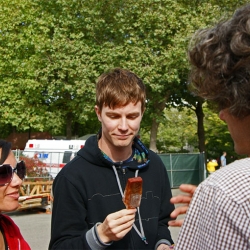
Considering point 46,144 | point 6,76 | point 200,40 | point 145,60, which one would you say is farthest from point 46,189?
point 6,76

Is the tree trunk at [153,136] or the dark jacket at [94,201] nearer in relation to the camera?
the dark jacket at [94,201]

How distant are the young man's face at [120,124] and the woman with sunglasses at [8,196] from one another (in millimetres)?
616

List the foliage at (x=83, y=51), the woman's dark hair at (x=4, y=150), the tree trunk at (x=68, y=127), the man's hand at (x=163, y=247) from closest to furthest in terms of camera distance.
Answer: the man's hand at (x=163, y=247)
the woman's dark hair at (x=4, y=150)
the foliage at (x=83, y=51)
the tree trunk at (x=68, y=127)

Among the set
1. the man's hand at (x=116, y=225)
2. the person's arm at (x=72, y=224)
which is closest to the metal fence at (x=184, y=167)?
the person's arm at (x=72, y=224)

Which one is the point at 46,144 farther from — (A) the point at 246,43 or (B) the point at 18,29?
(A) the point at 246,43

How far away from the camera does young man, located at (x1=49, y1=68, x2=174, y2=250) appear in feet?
7.95

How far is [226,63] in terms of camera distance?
59.3 inches

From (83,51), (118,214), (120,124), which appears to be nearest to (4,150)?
(120,124)

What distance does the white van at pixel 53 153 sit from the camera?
58.0 ft

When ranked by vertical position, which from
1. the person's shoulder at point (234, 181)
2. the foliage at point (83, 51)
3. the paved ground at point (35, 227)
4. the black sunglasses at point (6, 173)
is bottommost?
the paved ground at point (35, 227)

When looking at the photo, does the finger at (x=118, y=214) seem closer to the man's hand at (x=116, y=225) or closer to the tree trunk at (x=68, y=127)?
the man's hand at (x=116, y=225)

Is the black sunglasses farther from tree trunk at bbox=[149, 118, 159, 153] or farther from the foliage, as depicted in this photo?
tree trunk at bbox=[149, 118, 159, 153]

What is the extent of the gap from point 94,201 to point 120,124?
0.50 metres

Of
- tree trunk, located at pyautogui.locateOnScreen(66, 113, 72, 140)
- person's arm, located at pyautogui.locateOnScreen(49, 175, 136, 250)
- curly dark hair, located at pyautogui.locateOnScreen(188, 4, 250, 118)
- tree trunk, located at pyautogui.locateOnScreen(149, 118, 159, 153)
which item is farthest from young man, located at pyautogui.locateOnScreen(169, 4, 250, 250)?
tree trunk, located at pyautogui.locateOnScreen(66, 113, 72, 140)
